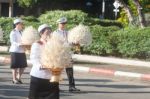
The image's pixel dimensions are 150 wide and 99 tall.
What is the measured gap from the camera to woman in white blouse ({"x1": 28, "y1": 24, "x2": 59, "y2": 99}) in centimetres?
869

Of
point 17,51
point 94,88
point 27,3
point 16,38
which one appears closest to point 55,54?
point 16,38

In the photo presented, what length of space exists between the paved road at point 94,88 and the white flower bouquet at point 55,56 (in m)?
4.07

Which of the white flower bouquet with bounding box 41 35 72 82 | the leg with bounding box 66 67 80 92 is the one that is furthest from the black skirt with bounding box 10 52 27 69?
the white flower bouquet with bounding box 41 35 72 82

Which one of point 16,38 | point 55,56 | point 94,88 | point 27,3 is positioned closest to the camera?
point 55,56

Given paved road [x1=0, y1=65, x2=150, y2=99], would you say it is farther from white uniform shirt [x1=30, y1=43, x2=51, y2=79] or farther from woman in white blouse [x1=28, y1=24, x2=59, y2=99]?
white uniform shirt [x1=30, y1=43, x2=51, y2=79]

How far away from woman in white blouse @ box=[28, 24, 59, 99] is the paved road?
351 cm

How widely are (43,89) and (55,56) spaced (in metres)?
0.77

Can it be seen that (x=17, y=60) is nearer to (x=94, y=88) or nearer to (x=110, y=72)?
(x=94, y=88)

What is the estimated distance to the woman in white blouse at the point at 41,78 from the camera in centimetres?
869

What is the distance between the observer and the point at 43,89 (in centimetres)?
875

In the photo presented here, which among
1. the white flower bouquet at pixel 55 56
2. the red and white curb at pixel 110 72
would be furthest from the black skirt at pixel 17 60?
the white flower bouquet at pixel 55 56

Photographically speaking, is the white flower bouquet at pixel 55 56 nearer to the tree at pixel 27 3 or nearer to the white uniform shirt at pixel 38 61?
the white uniform shirt at pixel 38 61

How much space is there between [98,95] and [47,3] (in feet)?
107

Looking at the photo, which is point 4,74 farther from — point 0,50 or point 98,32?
point 0,50
